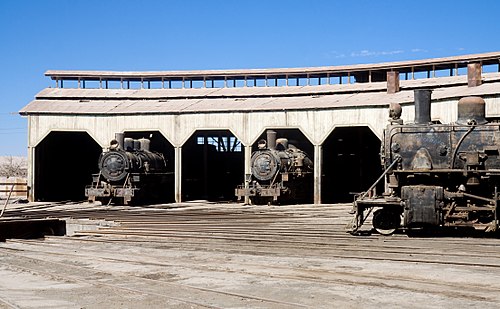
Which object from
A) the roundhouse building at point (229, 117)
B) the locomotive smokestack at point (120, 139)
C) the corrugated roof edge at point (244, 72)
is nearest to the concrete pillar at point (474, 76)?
the roundhouse building at point (229, 117)

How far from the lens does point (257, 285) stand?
9141 millimetres

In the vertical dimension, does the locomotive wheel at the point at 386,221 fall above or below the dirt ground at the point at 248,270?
above

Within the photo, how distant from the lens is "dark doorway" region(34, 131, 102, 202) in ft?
111

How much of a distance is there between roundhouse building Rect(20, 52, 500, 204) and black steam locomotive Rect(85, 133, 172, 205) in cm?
138

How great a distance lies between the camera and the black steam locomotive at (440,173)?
14898 mm

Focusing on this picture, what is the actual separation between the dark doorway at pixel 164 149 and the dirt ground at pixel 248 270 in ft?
57.8

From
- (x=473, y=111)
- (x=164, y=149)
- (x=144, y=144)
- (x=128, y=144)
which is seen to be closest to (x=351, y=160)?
(x=164, y=149)

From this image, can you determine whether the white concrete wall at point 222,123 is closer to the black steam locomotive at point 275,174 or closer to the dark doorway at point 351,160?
the black steam locomotive at point 275,174

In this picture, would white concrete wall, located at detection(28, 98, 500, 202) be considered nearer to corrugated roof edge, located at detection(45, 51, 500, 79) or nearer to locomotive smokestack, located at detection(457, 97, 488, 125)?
corrugated roof edge, located at detection(45, 51, 500, 79)

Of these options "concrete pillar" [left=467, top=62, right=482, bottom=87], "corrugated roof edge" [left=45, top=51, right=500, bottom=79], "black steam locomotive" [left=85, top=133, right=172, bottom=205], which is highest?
"corrugated roof edge" [left=45, top=51, right=500, bottom=79]

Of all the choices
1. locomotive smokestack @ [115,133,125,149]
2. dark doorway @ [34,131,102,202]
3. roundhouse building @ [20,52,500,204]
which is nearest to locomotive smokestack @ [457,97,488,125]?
roundhouse building @ [20,52,500,204]

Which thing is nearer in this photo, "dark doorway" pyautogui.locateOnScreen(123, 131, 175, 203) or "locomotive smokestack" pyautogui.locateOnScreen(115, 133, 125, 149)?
"locomotive smokestack" pyautogui.locateOnScreen(115, 133, 125, 149)

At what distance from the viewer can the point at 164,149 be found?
36.2m

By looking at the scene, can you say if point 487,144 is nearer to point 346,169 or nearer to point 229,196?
point 346,169
